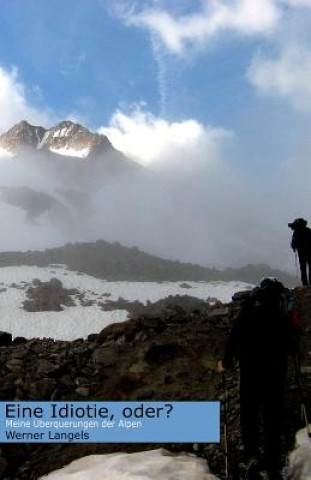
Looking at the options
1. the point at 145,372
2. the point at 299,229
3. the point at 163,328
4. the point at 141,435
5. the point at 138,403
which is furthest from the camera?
the point at 299,229

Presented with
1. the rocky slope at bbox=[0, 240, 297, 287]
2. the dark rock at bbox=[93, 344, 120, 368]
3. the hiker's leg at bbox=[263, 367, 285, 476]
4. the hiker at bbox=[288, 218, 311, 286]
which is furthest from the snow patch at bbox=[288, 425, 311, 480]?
the rocky slope at bbox=[0, 240, 297, 287]

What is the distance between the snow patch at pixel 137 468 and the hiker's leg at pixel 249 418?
25.9 inches

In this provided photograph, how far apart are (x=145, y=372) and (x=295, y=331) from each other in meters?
5.31

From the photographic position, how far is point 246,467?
21.6ft

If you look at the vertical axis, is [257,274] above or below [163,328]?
above

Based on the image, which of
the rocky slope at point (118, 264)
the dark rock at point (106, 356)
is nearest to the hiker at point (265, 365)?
the dark rock at point (106, 356)

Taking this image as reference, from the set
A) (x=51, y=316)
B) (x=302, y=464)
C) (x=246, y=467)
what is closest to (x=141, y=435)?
(x=246, y=467)

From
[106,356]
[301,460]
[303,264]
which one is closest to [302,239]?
[303,264]

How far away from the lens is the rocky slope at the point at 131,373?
827 centimetres

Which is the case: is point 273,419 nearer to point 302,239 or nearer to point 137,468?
point 137,468

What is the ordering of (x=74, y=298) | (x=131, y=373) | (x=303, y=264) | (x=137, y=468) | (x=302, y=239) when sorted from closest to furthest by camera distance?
1. (x=137, y=468)
2. (x=131, y=373)
3. (x=302, y=239)
4. (x=303, y=264)
5. (x=74, y=298)

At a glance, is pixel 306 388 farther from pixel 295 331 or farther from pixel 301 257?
pixel 301 257

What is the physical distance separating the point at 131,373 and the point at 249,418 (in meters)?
4.87

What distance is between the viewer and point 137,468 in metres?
6.90
